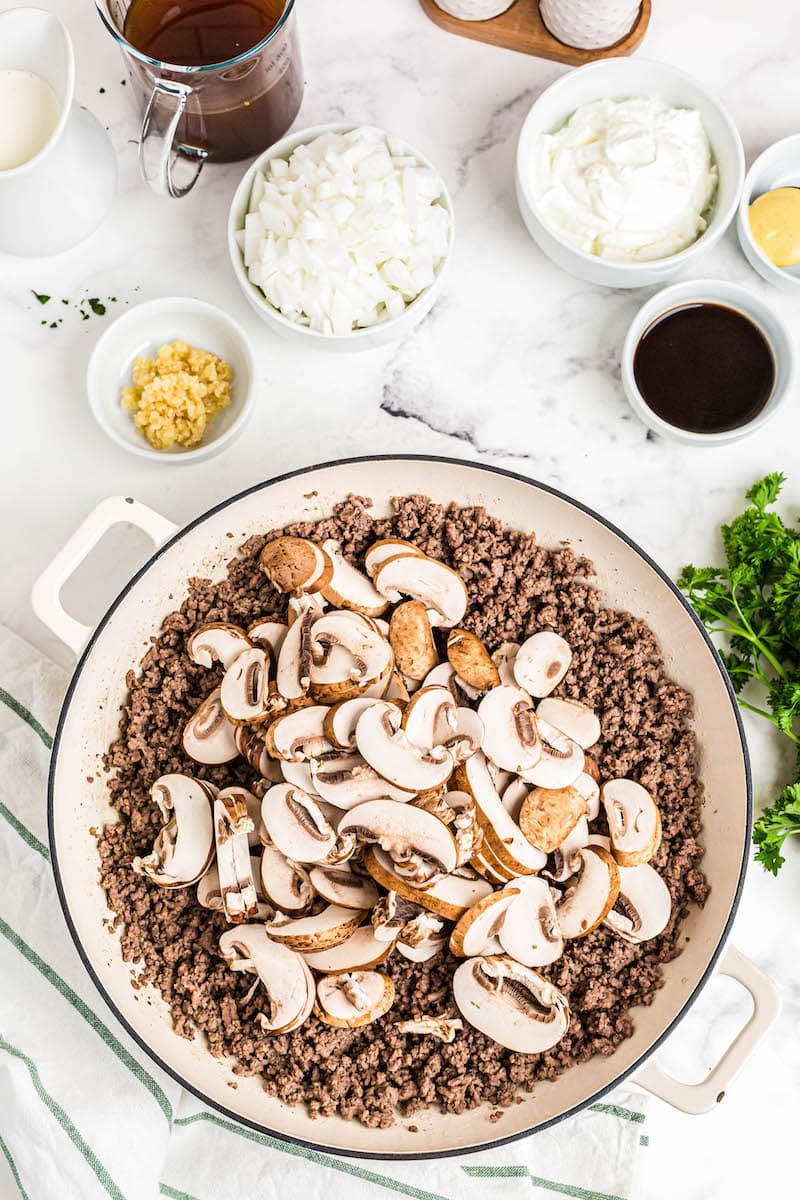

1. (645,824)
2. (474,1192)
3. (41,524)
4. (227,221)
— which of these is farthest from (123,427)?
(474,1192)

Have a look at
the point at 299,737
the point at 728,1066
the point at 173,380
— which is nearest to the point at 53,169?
the point at 173,380

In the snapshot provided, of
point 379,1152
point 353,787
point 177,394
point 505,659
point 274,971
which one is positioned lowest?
point 379,1152

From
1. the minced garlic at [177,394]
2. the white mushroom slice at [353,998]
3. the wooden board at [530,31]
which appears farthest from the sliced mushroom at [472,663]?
the wooden board at [530,31]

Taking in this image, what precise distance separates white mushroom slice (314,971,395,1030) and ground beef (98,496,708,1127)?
62mm

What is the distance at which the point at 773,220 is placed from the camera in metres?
1.76

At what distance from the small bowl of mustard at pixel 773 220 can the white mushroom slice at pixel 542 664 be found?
77 centimetres

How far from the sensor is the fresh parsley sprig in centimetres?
164

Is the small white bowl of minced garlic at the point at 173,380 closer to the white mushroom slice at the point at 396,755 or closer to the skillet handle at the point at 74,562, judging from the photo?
the skillet handle at the point at 74,562

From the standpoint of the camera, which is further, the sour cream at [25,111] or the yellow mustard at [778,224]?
the yellow mustard at [778,224]

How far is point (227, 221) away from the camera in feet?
6.01

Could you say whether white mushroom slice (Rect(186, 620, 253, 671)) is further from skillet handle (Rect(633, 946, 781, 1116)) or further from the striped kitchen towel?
skillet handle (Rect(633, 946, 781, 1116))

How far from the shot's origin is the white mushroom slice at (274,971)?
145 centimetres

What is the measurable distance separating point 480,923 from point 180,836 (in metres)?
0.45

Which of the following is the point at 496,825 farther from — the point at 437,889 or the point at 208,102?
the point at 208,102
